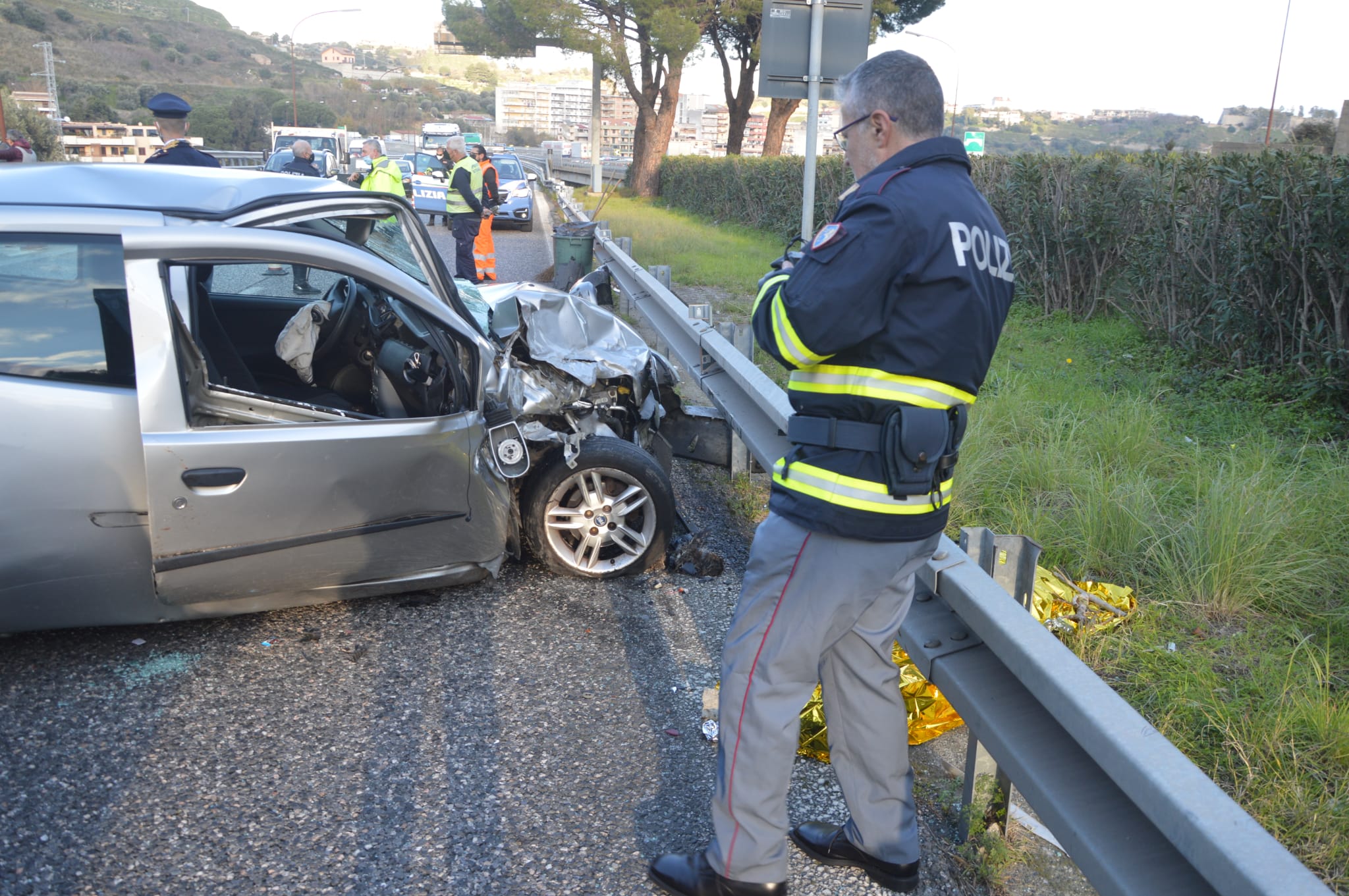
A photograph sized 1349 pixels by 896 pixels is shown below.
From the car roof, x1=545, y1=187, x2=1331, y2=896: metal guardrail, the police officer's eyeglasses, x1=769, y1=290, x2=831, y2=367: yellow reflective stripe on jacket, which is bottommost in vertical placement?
x1=545, y1=187, x2=1331, y2=896: metal guardrail

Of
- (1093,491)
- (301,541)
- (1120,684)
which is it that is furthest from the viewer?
(1093,491)

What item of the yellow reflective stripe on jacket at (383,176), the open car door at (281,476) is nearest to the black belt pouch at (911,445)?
the open car door at (281,476)

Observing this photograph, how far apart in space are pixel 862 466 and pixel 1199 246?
661cm

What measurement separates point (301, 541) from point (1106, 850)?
107 inches

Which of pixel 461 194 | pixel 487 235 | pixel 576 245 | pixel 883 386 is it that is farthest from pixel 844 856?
pixel 487 235

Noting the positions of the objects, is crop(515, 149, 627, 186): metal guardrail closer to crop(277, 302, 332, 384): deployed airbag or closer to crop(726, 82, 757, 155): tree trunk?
crop(726, 82, 757, 155): tree trunk

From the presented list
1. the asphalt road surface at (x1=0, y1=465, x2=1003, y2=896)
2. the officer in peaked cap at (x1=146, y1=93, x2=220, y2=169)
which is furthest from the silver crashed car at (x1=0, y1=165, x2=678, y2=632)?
the officer in peaked cap at (x1=146, y1=93, x2=220, y2=169)

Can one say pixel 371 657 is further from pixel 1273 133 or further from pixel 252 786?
pixel 1273 133

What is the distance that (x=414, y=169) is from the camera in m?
26.4

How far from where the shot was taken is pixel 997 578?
281 cm

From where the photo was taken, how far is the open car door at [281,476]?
3.37m

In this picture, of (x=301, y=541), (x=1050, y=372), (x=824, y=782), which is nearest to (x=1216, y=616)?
(x=824, y=782)

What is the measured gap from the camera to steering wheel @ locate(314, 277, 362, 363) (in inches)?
184

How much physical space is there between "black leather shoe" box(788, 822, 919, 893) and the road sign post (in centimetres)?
495
